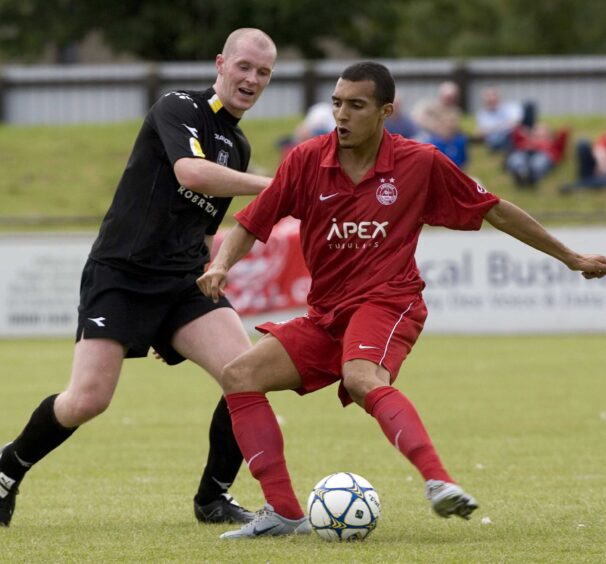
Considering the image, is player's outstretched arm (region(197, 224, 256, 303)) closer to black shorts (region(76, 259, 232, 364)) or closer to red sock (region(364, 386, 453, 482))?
black shorts (region(76, 259, 232, 364))

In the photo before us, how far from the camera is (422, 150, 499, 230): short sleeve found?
647 cm

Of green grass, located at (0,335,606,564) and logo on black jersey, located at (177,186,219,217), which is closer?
green grass, located at (0,335,606,564)

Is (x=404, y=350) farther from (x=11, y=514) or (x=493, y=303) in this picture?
(x=493, y=303)

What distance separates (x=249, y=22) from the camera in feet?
132

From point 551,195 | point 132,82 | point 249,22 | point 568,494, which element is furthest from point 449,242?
point 249,22

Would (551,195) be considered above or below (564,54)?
below

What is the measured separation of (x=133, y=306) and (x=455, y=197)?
62.9 inches

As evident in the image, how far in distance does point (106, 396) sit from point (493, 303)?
12866 mm

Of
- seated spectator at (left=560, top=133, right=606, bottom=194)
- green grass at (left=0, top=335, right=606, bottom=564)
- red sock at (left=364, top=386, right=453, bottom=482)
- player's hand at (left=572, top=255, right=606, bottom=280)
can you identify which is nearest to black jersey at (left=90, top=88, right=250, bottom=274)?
green grass at (left=0, top=335, right=606, bottom=564)

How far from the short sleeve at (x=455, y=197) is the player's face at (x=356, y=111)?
365 mm

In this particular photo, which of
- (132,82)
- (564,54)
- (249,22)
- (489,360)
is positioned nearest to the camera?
(489,360)

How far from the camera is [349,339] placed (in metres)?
6.23

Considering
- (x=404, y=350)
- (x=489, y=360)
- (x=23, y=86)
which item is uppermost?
(x=23, y=86)

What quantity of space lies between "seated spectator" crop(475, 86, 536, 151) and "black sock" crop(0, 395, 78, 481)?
19.3m
